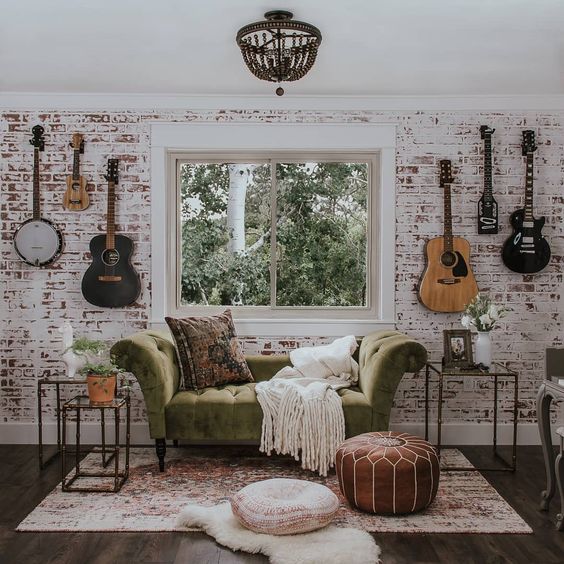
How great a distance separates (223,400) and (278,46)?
2.03 m

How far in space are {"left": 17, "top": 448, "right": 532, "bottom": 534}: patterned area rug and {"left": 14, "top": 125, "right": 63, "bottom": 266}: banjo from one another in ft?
4.67

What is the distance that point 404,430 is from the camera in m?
4.91

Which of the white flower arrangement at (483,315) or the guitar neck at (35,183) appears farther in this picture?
the guitar neck at (35,183)

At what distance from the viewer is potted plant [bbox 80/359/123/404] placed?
3.91 metres

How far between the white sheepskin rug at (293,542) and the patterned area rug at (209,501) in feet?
0.44

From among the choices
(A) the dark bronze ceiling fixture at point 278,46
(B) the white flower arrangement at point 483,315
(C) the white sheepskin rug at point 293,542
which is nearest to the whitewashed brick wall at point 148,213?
(B) the white flower arrangement at point 483,315

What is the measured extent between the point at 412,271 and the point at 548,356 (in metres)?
1.43

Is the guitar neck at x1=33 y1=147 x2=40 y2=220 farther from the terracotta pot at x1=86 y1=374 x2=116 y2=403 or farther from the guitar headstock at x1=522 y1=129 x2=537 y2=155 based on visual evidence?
the guitar headstock at x1=522 y1=129 x2=537 y2=155

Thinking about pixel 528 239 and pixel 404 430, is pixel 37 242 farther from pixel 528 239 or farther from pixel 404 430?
pixel 528 239

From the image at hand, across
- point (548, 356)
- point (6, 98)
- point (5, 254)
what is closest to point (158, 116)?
point (6, 98)

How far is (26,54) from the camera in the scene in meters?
3.94

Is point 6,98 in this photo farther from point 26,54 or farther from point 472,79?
point 472,79

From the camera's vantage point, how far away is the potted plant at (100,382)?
Result: 391cm

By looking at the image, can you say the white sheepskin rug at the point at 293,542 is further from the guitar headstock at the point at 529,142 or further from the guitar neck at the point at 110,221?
the guitar headstock at the point at 529,142
